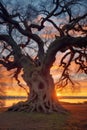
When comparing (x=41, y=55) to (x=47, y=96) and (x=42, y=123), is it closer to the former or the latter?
(x=47, y=96)

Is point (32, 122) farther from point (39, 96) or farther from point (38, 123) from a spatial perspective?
point (39, 96)

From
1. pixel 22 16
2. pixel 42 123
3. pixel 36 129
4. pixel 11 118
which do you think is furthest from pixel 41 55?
pixel 36 129

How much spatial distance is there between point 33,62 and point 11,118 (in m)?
7.02

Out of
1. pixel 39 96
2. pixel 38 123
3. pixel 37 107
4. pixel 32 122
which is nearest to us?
pixel 38 123

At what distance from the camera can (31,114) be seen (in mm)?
25828

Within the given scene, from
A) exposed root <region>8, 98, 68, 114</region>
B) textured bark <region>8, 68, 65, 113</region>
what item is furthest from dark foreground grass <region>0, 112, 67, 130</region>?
textured bark <region>8, 68, 65, 113</region>

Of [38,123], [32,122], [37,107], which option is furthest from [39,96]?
[38,123]

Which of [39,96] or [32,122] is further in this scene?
[39,96]

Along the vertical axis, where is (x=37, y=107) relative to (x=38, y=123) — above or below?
above

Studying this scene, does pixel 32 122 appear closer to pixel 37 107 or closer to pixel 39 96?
pixel 37 107

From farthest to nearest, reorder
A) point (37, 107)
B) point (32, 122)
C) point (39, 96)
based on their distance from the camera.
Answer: point (39, 96)
point (37, 107)
point (32, 122)

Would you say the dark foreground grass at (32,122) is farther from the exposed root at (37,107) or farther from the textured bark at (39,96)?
the textured bark at (39,96)

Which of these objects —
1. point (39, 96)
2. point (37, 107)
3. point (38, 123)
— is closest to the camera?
point (38, 123)

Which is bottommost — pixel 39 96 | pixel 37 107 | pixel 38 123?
pixel 38 123
